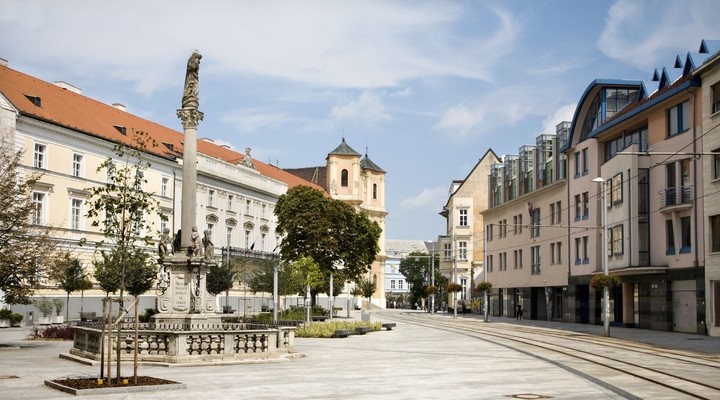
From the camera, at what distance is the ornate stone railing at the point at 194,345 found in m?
21.7

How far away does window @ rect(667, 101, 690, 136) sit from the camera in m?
42.9

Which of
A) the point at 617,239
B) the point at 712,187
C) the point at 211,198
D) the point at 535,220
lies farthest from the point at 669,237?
the point at 211,198

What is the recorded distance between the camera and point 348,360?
24.4 m

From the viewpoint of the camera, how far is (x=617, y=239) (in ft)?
161

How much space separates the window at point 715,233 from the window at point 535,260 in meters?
27.6

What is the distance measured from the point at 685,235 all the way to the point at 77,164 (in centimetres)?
3958

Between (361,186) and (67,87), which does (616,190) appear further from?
(361,186)

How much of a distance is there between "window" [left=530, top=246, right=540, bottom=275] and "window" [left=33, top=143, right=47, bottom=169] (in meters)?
37.6

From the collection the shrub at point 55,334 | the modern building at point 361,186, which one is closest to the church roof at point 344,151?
the modern building at point 361,186

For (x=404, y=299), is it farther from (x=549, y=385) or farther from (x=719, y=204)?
(x=549, y=385)

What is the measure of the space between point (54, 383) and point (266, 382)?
4217 millimetres

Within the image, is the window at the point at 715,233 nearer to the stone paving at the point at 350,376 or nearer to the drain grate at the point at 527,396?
the stone paving at the point at 350,376

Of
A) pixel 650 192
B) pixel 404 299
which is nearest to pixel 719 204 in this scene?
pixel 650 192

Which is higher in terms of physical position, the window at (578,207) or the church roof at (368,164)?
the church roof at (368,164)
